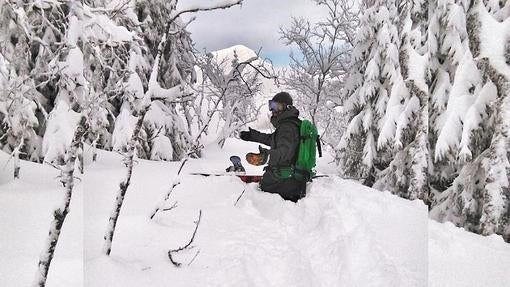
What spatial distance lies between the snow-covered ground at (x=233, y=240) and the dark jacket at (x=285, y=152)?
38 cm

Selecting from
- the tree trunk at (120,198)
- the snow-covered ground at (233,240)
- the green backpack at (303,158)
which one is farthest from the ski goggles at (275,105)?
the tree trunk at (120,198)

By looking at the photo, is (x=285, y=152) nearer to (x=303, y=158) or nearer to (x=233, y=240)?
(x=303, y=158)

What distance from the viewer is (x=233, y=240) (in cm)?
443

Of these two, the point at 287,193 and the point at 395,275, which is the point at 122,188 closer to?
the point at 395,275

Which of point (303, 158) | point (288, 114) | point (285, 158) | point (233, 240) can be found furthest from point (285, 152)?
point (233, 240)

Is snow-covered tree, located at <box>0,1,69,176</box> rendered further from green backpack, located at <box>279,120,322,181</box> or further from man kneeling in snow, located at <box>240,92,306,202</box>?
green backpack, located at <box>279,120,322,181</box>

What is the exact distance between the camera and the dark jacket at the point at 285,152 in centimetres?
646

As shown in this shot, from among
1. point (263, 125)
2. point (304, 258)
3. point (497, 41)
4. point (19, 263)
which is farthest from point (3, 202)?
point (263, 125)

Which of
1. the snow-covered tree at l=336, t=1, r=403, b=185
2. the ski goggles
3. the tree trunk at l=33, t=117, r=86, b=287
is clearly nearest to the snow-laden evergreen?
the snow-covered tree at l=336, t=1, r=403, b=185

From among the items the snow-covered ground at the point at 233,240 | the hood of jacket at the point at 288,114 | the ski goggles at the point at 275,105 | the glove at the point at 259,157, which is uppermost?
the ski goggles at the point at 275,105

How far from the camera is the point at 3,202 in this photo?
13.0 feet

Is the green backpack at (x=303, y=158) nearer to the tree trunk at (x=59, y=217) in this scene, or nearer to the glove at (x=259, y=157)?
the glove at (x=259, y=157)

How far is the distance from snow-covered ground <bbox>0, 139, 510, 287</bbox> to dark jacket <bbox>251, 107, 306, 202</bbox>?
38 centimetres

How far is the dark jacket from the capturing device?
6.46 meters
